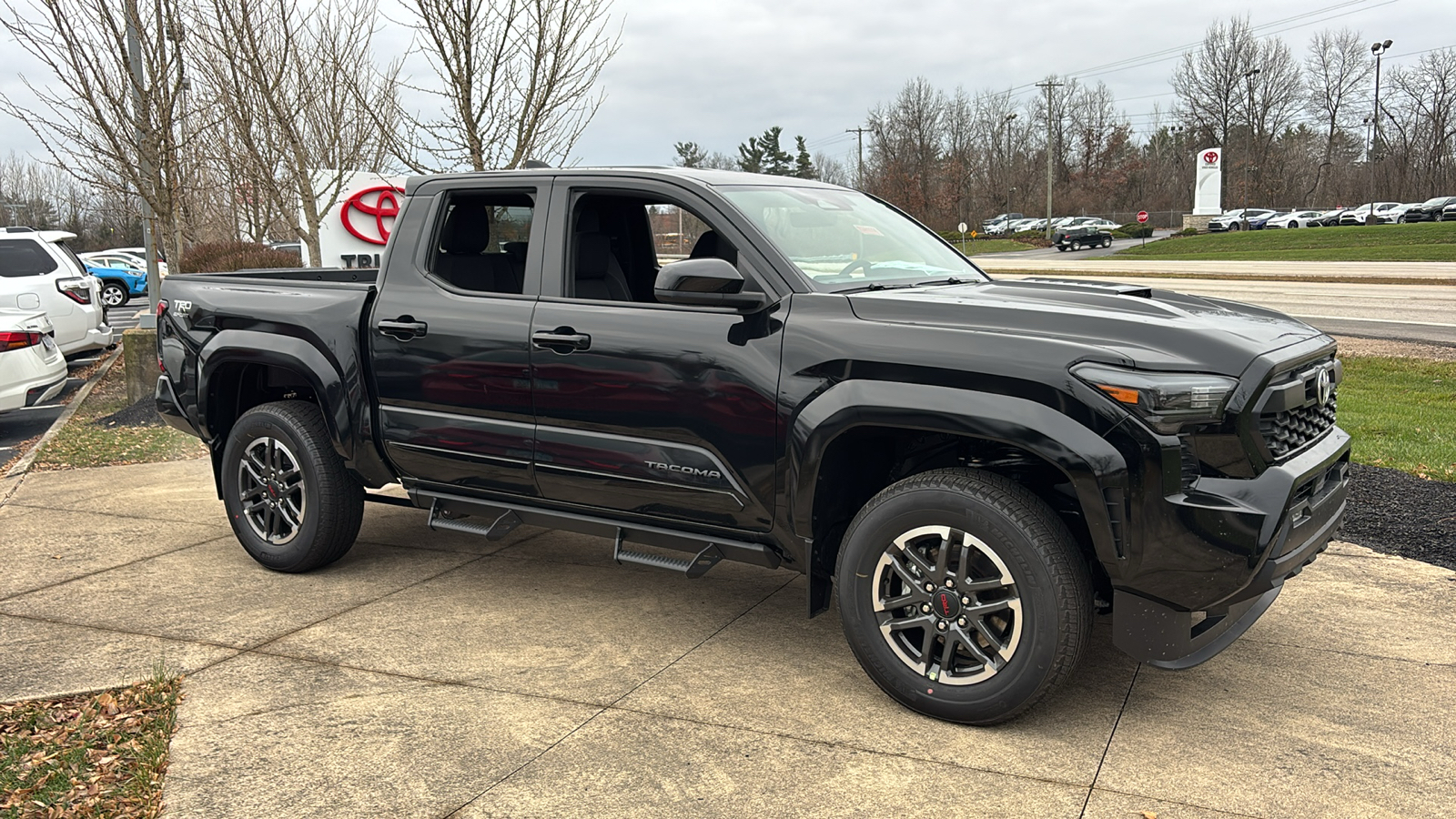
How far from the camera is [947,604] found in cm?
374

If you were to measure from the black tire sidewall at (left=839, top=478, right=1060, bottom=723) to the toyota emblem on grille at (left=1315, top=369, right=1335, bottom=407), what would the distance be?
3.95 ft

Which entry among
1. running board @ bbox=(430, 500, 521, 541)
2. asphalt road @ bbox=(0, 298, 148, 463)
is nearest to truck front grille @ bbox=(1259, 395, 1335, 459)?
running board @ bbox=(430, 500, 521, 541)

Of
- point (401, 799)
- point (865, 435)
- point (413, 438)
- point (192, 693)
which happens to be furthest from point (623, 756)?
point (413, 438)

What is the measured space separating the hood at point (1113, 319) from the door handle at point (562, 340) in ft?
3.74

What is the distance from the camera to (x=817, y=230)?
15.2 ft

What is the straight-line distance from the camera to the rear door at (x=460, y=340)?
4.71 m

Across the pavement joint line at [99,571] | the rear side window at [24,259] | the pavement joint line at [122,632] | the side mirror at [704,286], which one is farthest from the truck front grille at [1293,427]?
the rear side window at [24,259]

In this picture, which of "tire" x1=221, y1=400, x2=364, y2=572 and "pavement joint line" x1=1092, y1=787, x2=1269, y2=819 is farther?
"tire" x1=221, y1=400, x2=364, y2=572

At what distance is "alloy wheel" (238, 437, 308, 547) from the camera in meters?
5.50

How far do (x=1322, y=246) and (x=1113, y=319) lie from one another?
149 feet

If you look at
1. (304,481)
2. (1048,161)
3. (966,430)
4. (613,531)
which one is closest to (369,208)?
(304,481)

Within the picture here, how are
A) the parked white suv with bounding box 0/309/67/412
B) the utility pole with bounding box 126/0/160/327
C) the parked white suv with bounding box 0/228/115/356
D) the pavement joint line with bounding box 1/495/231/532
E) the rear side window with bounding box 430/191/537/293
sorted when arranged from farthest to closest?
the parked white suv with bounding box 0/228/115/356 → the utility pole with bounding box 126/0/160/327 → the parked white suv with bounding box 0/309/67/412 → the pavement joint line with bounding box 1/495/231/532 → the rear side window with bounding box 430/191/537/293

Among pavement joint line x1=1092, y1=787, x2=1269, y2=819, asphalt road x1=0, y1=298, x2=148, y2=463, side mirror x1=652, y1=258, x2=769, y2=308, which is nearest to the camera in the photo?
pavement joint line x1=1092, y1=787, x2=1269, y2=819

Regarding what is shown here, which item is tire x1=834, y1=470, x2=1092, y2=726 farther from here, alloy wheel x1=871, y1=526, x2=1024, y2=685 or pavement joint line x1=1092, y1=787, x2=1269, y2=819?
pavement joint line x1=1092, y1=787, x2=1269, y2=819
